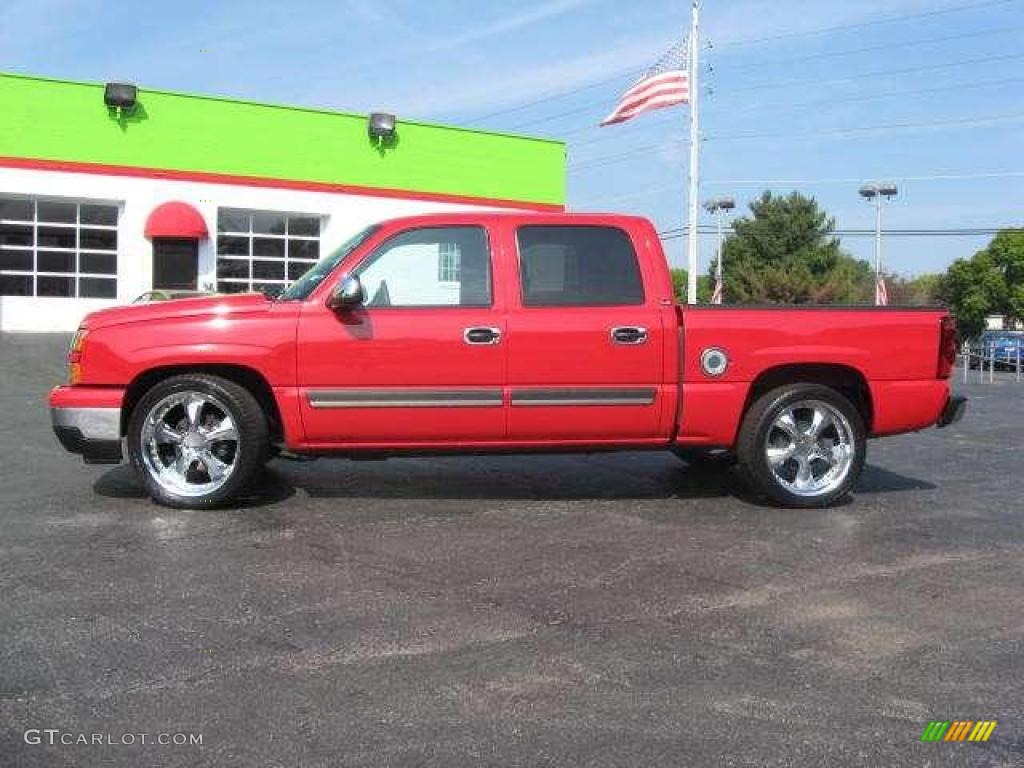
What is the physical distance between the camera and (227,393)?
19.3 feet

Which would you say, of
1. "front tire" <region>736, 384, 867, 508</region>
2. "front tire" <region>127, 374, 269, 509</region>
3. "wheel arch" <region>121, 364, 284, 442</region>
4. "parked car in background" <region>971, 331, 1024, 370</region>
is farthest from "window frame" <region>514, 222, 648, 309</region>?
"parked car in background" <region>971, 331, 1024, 370</region>

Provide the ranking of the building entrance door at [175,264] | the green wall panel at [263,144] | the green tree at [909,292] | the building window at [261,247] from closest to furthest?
the green wall panel at [263,144]
the building entrance door at [175,264]
the building window at [261,247]
the green tree at [909,292]

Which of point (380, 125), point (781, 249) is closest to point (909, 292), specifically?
point (781, 249)

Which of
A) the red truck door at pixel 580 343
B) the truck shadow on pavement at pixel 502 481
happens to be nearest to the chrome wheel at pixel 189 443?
the truck shadow on pavement at pixel 502 481

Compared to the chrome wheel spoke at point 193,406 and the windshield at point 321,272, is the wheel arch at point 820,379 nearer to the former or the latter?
the windshield at point 321,272

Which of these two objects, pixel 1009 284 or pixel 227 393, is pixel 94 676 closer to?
pixel 227 393

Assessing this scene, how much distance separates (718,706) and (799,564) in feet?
6.39

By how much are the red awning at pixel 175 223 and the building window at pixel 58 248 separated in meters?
1.11

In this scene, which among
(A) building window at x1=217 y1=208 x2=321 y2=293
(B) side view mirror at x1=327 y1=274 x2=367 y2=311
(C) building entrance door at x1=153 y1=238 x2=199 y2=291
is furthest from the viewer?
(A) building window at x1=217 y1=208 x2=321 y2=293

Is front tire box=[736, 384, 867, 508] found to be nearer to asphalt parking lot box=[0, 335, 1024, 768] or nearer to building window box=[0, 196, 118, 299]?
asphalt parking lot box=[0, 335, 1024, 768]

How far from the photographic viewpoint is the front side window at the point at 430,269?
6.01 metres

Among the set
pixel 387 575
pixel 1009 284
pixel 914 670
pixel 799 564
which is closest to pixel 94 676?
pixel 387 575

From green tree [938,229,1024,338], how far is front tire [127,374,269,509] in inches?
2309

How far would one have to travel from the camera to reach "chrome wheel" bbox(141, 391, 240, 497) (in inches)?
234
